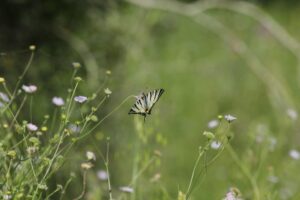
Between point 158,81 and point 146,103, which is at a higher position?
point 158,81

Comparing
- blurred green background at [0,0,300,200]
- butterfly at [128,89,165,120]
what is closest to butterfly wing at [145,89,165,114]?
butterfly at [128,89,165,120]

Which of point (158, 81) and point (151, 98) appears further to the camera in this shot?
point (158, 81)

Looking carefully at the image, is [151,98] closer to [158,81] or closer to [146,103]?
[146,103]

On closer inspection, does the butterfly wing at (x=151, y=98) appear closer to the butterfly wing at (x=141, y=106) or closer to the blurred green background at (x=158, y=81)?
the butterfly wing at (x=141, y=106)

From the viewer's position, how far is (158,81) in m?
4.95

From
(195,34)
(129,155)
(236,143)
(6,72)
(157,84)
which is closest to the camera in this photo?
(6,72)

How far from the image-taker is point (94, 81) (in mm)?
3770

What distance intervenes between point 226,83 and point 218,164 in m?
1.10

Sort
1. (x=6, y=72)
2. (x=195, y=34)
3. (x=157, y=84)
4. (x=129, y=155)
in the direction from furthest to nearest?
(x=195, y=34) < (x=157, y=84) < (x=129, y=155) < (x=6, y=72)

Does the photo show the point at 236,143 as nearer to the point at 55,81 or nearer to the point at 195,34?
the point at 55,81

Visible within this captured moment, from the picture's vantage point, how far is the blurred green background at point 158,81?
12.2 ft

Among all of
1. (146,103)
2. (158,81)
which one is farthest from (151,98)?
(158,81)

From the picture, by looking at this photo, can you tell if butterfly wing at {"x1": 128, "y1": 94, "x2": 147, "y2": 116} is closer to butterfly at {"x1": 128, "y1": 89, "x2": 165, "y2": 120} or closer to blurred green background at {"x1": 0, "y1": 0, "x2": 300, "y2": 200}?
butterfly at {"x1": 128, "y1": 89, "x2": 165, "y2": 120}

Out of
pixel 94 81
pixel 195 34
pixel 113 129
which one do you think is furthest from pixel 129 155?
pixel 195 34
